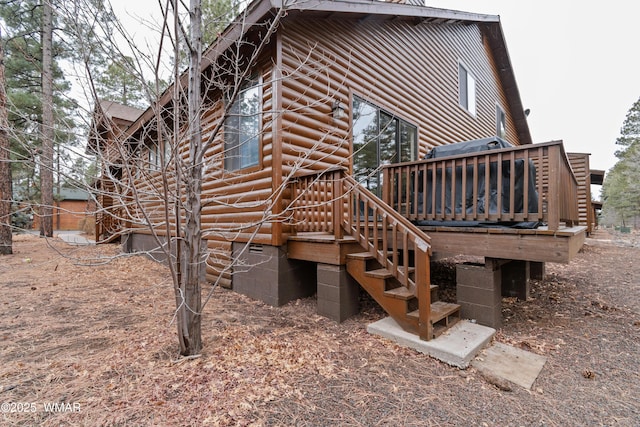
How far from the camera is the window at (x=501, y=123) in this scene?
11913 millimetres

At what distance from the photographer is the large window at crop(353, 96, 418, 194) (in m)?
5.62

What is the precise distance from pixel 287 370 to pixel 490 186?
3.00 meters

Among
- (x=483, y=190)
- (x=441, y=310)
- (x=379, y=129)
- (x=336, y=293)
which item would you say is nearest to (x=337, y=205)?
(x=336, y=293)

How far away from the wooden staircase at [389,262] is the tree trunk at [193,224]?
1020 mm

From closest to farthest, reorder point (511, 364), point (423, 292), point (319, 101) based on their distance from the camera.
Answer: point (511, 364), point (423, 292), point (319, 101)

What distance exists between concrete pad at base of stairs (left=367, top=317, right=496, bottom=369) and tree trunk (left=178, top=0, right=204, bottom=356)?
73.3 inches

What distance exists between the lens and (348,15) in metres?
5.03

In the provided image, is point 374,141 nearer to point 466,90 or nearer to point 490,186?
point 490,186

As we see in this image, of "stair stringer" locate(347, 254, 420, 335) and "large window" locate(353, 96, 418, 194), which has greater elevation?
"large window" locate(353, 96, 418, 194)

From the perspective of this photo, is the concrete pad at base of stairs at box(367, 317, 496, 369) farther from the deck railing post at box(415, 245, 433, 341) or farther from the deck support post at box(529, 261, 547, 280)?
the deck support post at box(529, 261, 547, 280)

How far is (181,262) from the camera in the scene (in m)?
2.58

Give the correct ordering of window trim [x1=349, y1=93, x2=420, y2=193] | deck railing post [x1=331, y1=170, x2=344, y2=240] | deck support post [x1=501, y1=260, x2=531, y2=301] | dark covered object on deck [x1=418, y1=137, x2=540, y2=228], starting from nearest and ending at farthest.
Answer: dark covered object on deck [x1=418, y1=137, x2=540, y2=228]
deck railing post [x1=331, y1=170, x2=344, y2=240]
deck support post [x1=501, y1=260, x2=531, y2=301]
window trim [x1=349, y1=93, x2=420, y2=193]

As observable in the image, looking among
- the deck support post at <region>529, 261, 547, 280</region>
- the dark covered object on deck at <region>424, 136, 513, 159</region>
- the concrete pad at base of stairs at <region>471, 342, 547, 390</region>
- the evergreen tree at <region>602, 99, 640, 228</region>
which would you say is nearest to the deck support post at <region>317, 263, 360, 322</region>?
the concrete pad at base of stairs at <region>471, 342, 547, 390</region>

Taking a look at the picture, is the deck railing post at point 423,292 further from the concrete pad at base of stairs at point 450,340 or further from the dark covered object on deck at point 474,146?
Answer: the dark covered object on deck at point 474,146
